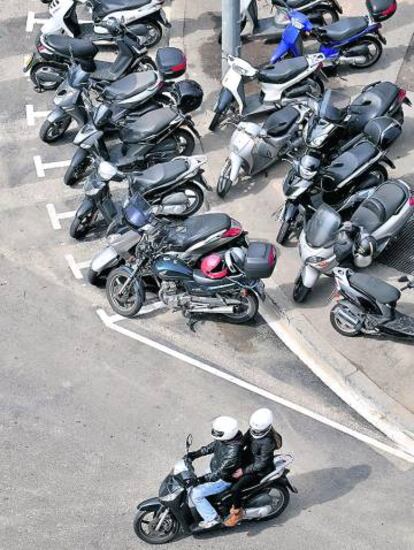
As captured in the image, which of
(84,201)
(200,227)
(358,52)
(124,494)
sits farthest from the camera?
(358,52)

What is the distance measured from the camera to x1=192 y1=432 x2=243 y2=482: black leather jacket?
33.8ft

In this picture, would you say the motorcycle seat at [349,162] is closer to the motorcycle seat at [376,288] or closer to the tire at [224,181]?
the tire at [224,181]

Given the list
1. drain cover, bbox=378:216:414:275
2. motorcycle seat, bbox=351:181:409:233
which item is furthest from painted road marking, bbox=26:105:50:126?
drain cover, bbox=378:216:414:275

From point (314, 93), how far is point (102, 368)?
19.4ft

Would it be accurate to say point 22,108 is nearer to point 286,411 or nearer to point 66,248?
point 66,248

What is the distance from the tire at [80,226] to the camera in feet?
47.7

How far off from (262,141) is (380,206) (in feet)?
7.81

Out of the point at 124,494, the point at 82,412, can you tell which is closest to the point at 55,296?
the point at 82,412

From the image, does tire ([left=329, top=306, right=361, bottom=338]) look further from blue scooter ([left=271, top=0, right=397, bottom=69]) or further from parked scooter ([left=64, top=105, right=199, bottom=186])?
blue scooter ([left=271, top=0, right=397, bottom=69])

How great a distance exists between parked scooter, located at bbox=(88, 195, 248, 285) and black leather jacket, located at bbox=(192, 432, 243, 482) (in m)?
3.45

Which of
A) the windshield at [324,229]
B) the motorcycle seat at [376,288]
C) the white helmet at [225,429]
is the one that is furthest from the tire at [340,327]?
the white helmet at [225,429]

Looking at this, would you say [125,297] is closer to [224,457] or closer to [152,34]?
[224,457]

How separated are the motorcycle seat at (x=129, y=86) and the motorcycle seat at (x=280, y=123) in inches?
79.7

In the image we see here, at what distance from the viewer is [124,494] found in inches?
448
